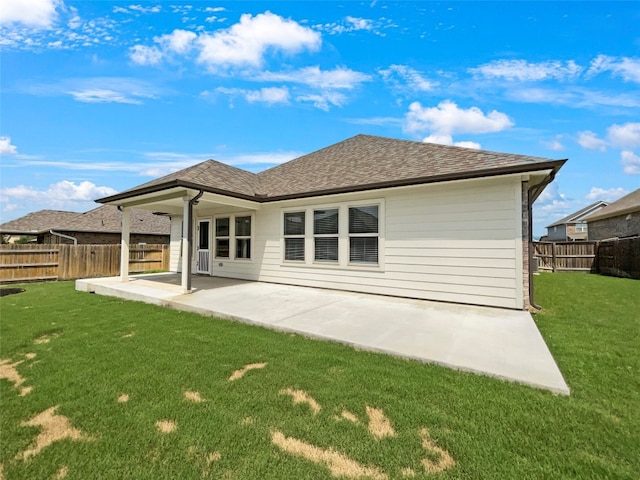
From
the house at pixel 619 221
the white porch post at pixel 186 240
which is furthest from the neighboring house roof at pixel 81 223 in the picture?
the house at pixel 619 221

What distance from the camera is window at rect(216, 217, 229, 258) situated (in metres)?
11.1

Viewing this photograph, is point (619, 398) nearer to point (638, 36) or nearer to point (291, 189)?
point (291, 189)

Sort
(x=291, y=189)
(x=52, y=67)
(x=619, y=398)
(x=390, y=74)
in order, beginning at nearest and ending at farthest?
1. (x=619, y=398)
2. (x=52, y=67)
3. (x=291, y=189)
4. (x=390, y=74)

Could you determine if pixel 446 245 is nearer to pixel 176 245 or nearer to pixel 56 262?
pixel 176 245

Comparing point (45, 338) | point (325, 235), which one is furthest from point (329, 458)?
point (325, 235)

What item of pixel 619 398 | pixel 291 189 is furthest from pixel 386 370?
pixel 291 189

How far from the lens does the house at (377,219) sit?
624 centimetres

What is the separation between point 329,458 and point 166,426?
4.38ft

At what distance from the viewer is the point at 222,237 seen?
11.2 m

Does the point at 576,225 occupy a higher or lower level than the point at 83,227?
higher

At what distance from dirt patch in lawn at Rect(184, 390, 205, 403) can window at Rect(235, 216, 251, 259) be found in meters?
7.68

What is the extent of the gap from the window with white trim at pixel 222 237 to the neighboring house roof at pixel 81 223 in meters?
13.7

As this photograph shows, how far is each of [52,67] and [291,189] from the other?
678cm

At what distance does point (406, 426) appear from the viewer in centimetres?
238
